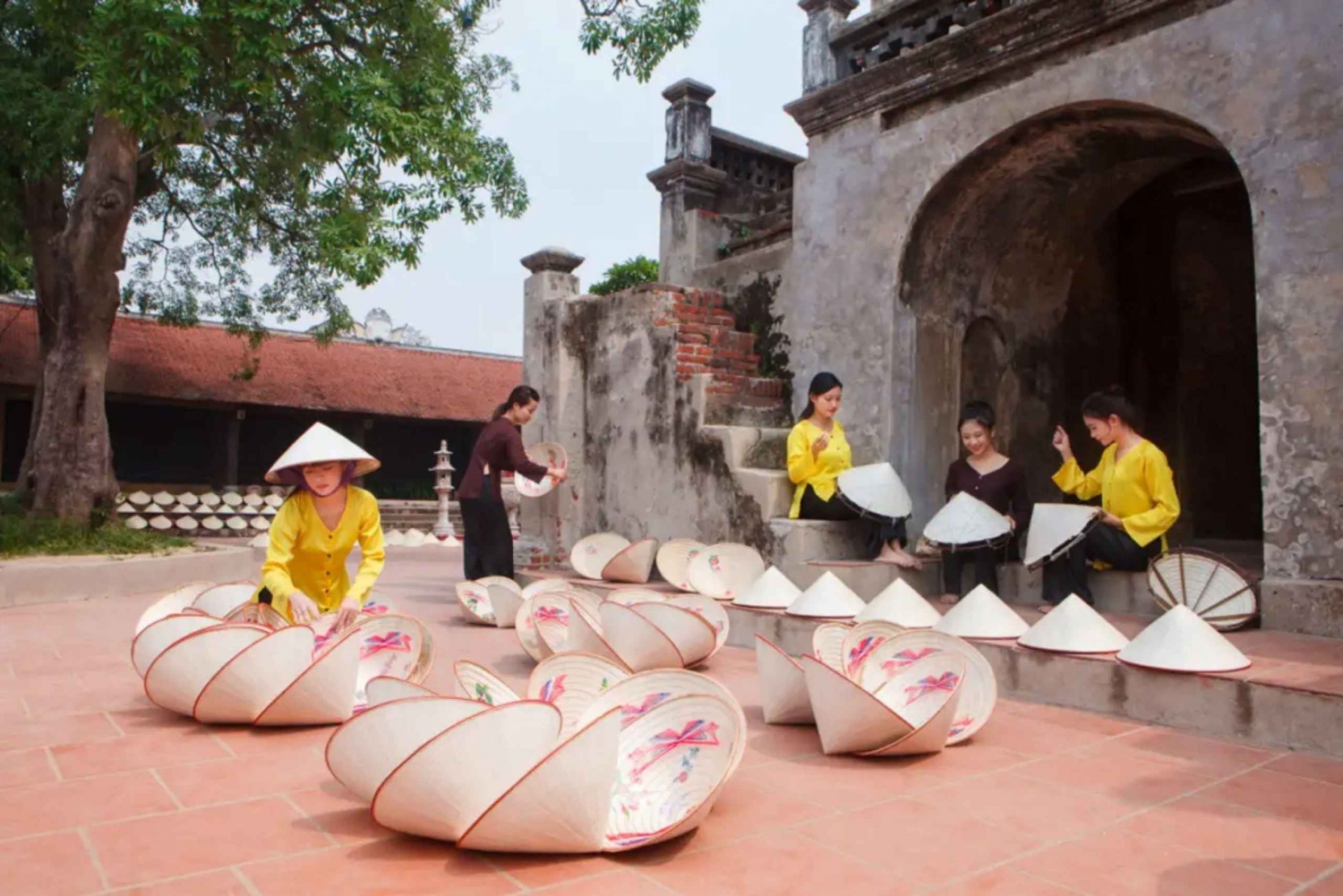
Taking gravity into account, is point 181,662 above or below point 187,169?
below

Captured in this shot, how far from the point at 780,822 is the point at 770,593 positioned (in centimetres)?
280

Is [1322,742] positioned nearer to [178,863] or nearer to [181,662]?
[178,863]

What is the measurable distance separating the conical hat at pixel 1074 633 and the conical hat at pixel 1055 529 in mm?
946

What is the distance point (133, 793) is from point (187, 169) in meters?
12.6

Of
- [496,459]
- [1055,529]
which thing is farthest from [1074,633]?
[496,459]

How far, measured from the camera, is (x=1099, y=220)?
7332 millimetres

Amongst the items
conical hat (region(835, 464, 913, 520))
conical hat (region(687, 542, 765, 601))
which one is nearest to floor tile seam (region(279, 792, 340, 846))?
conical hat (region(687, 542, 765, 601))

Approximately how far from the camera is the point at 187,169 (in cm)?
1334

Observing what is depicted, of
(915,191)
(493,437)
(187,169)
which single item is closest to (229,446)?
(187,169)

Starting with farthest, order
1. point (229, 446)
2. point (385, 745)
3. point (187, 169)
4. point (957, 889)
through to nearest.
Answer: point (229, 446), point (187, 169), point (385, 745), point (957, 889)

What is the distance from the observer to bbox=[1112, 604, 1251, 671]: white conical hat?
11.9 ft

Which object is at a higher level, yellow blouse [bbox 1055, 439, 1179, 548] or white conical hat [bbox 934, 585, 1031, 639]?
yellow blouse [bbox 1055, 439, 1179, 548]

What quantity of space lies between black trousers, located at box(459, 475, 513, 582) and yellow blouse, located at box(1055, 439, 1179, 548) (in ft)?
12.1

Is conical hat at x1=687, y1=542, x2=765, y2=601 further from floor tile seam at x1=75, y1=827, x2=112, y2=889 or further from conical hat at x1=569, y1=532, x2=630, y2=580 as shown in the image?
floor tile seam at x1=75, y1=827, x2=112, y2=889
